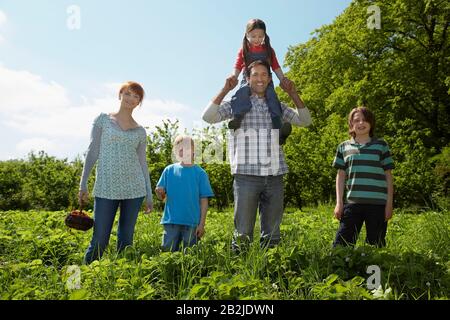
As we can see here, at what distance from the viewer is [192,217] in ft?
14.0

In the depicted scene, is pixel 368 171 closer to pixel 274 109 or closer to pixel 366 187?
pixel 366 187

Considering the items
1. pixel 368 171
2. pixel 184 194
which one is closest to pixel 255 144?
pixel 184 194

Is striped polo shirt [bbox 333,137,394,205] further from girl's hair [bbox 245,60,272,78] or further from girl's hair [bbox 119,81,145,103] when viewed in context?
girl's hair [bbox 119,81,145,103]

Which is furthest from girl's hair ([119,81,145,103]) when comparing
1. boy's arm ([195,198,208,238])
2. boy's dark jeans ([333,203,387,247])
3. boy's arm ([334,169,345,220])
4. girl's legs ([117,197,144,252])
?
boy's dark jeans ([333,203,387,247])

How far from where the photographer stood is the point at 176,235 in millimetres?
4305

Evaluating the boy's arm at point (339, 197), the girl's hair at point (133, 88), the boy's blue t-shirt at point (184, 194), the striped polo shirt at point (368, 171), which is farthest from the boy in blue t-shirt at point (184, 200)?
the striped polo shirt at point (368, 171)

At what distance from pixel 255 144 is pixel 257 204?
0.50 m

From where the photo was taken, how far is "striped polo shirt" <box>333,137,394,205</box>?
4.10 meters

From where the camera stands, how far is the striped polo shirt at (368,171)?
4102 mm

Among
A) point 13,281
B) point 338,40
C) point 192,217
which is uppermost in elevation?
point 338,40

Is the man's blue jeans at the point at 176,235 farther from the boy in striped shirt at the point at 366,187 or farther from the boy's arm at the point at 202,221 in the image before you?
the boy in striped shirt at the point at 366,187
